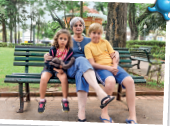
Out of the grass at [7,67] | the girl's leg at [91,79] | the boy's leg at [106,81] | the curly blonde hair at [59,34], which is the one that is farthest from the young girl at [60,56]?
the grass at [7,67]

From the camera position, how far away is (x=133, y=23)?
18.6 meters

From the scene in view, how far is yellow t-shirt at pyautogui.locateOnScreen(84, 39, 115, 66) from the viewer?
8.11 feet

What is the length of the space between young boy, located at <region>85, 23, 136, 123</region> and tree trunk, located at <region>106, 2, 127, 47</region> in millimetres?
1514

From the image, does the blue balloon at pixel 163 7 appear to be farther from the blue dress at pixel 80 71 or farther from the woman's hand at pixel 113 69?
the blue dress at pixel 80 71

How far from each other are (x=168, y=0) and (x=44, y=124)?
2.12 metres

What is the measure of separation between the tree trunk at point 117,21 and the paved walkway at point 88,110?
1.49 metres

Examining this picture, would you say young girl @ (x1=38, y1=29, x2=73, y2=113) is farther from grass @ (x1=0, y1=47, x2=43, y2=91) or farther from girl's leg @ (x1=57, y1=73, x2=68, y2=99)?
grass @ (x1=0, y1=47, x2=43, y2=91)

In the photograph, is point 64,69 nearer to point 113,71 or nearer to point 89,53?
point 89,53

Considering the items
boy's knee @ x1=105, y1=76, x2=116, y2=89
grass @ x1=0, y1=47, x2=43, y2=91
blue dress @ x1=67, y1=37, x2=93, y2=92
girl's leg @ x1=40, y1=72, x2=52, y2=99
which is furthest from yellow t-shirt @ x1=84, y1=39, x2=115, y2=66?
grass @ x1=0, y1=47, x2=43, y2=91

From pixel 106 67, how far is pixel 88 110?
0.80 metres

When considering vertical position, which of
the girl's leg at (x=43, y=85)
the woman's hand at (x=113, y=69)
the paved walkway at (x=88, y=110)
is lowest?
the paved walkway at (x=88, y=110)

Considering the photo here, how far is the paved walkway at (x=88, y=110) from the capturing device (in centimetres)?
246

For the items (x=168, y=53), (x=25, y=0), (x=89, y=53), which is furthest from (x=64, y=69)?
(x=25, y=0)

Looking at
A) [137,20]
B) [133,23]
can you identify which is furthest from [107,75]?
[137,20]
